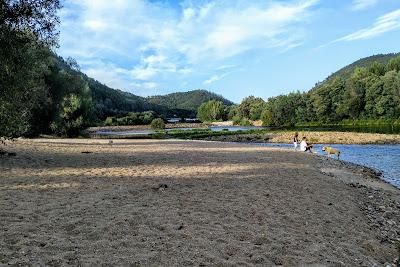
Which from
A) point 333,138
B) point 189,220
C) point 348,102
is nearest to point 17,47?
point 189,220

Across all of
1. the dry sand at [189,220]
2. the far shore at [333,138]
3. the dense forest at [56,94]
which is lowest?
the far shore at [333,138]

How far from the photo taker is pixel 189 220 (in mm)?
12242

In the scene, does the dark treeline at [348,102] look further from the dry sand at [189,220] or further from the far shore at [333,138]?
the dry sand at [189,220]

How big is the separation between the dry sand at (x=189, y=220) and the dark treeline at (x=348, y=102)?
134723 millimetres

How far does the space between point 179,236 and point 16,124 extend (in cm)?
1973

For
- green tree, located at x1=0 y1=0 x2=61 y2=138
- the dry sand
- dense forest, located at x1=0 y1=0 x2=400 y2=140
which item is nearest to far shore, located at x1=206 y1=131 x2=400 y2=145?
dense forest, located at x1=0 y1=0 x2=400 y2=140

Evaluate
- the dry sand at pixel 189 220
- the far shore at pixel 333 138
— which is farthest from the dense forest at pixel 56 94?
the far shore at pixel 333 138

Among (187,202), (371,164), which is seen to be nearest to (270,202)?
(187,202)

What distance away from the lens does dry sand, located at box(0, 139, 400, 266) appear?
9289 millimetres

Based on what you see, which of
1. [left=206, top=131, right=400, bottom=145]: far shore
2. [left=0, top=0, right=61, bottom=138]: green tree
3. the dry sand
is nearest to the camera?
the dry sand

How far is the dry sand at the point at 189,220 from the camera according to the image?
30.5ft

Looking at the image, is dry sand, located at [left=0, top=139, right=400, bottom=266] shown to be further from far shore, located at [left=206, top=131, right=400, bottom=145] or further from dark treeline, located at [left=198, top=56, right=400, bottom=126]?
dark treeline, located at [left=198, top=56, right=400, bottom=126]

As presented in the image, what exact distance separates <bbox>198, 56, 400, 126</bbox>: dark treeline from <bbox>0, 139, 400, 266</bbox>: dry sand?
442ft

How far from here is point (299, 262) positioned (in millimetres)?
9508
